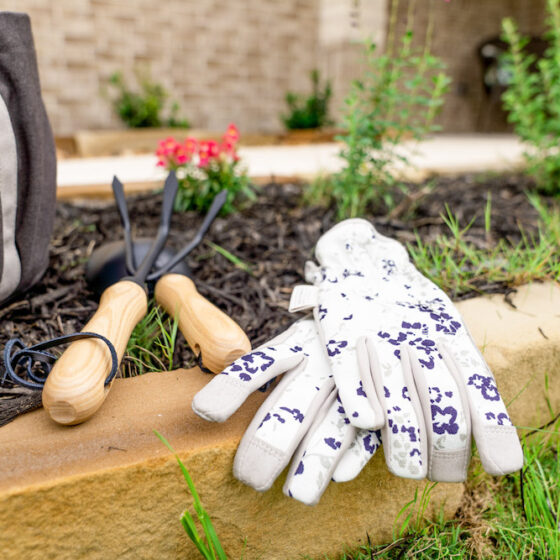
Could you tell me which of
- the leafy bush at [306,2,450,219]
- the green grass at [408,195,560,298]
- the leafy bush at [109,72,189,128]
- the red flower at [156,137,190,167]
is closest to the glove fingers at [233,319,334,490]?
the green grass at [408,195,560,298]

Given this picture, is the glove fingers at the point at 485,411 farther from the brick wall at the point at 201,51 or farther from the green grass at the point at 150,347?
the brick wall at the point at 201,51

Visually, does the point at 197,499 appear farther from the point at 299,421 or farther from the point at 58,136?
the point at 58,136

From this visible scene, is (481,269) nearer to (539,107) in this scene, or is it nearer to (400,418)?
(400,418)

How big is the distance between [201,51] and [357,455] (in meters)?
5.89

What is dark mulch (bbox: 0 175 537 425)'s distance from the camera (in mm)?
1277

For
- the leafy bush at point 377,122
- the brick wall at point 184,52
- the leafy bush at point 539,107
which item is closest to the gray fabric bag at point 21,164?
the leafy bush at point 377,122

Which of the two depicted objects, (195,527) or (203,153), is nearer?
(195,527)

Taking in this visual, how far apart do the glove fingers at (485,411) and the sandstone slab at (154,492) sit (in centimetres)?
14

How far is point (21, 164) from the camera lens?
3.84 ft

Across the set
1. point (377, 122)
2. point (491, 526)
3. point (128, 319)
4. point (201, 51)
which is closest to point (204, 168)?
point (377, 122)

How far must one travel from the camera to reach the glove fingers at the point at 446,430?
856 mm

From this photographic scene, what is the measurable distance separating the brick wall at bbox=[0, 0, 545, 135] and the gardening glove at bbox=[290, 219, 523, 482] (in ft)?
13.3

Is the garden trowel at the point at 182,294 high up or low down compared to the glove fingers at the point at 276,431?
up

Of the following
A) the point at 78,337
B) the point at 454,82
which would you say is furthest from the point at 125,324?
the point at 454,82
